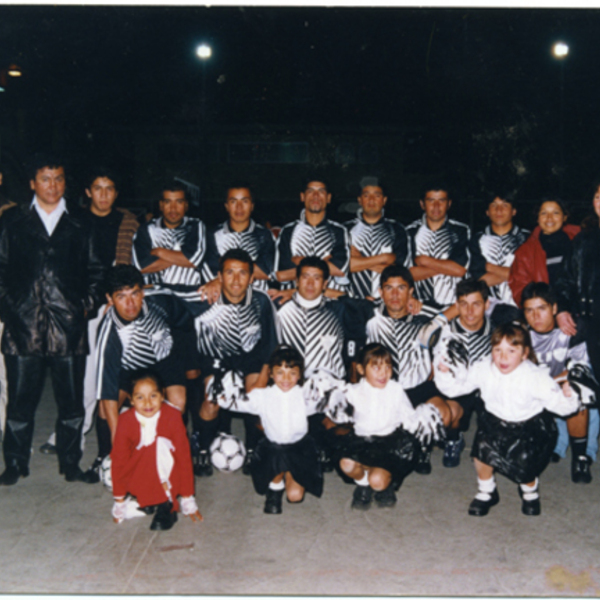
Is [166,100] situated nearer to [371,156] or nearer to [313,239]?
[371,156]

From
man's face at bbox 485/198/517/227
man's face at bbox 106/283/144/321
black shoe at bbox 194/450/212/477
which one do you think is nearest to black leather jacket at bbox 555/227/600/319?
man's face at bbox 485/198/517/227

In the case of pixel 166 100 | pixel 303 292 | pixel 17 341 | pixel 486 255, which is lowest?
pixel 17 341

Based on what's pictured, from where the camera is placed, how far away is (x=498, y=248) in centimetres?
559

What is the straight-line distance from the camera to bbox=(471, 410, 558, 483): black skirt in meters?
4.12

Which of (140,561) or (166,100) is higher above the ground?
(166,100)

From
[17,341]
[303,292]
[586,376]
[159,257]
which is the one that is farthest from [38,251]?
[586,376]

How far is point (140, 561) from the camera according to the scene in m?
3.54

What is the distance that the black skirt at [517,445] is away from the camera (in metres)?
4.12

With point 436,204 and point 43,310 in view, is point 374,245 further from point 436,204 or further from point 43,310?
point 43,310

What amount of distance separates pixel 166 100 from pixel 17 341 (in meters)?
13.8

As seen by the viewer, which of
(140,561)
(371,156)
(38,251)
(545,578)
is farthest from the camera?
(371,156)

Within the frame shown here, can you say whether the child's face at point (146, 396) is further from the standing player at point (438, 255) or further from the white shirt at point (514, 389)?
the standing player at point (438, 255)

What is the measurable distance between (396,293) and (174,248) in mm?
1838

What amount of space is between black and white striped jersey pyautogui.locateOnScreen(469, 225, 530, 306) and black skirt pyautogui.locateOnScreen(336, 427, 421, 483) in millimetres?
1848
